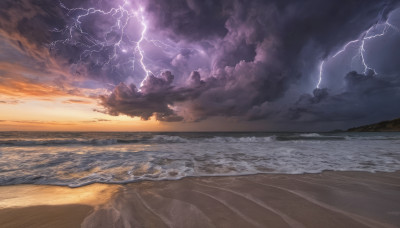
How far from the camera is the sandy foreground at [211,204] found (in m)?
2.04

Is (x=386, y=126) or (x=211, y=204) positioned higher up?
(x=386, y=126)

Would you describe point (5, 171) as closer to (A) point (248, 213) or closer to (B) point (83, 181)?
(B) point (83, 181)

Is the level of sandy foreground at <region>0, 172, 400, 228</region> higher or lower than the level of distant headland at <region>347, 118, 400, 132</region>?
lower

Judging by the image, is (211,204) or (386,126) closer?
(211,204)

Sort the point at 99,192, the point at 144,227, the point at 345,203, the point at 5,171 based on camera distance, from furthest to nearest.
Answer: the point at 5,171, the point at 99,192, the point at 345,203, the point at 144,227

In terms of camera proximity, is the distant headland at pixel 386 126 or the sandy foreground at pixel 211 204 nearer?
the sandy foreground at pixel 211 204

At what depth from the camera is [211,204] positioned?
253cm

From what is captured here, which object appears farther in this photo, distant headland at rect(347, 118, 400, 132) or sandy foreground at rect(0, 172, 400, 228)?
distant headland at rect(347, 118, 400, 132)

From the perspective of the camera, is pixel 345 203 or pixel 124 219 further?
pixel 345 203

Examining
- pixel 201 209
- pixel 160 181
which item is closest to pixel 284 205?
pixel 201 209

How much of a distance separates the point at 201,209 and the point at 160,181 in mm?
1663

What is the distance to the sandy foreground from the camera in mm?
2035

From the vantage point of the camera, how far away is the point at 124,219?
211 cm

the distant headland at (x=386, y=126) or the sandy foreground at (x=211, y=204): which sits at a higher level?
the distant headland at (x=386, y=126)
